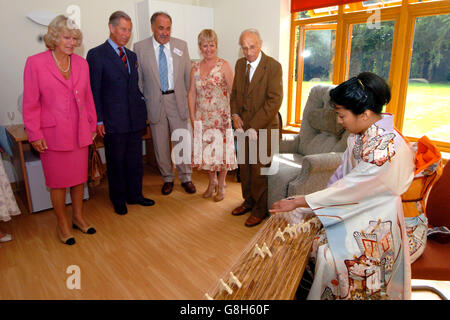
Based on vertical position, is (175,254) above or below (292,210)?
below

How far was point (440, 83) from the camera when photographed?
9.74ft

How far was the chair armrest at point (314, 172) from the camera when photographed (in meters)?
2.45

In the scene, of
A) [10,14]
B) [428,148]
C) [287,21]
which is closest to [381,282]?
[428,148]

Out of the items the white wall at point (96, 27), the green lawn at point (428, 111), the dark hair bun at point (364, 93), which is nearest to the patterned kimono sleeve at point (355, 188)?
the dark hair bun at point (364, 93)

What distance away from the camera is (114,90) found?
2.75 meters

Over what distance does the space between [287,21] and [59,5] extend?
254 cm

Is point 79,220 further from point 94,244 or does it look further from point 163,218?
point 163,218

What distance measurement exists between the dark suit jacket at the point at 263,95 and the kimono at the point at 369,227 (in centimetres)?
124

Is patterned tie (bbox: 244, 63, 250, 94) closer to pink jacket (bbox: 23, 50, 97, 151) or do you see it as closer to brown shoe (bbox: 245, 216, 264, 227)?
brown shoe (bbox: 245, 216, 264, 227)

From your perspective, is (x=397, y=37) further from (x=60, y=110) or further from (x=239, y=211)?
(x=60, y=110)

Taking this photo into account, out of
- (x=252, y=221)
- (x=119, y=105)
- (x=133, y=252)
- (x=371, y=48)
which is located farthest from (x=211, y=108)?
(x=371, y=48)

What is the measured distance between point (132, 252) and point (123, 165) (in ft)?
3.18

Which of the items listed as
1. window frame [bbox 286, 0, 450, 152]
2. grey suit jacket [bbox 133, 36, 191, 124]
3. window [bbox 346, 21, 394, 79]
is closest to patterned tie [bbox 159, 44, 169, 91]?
grey suit jacket [bbox 133, 36, 191, 124]
